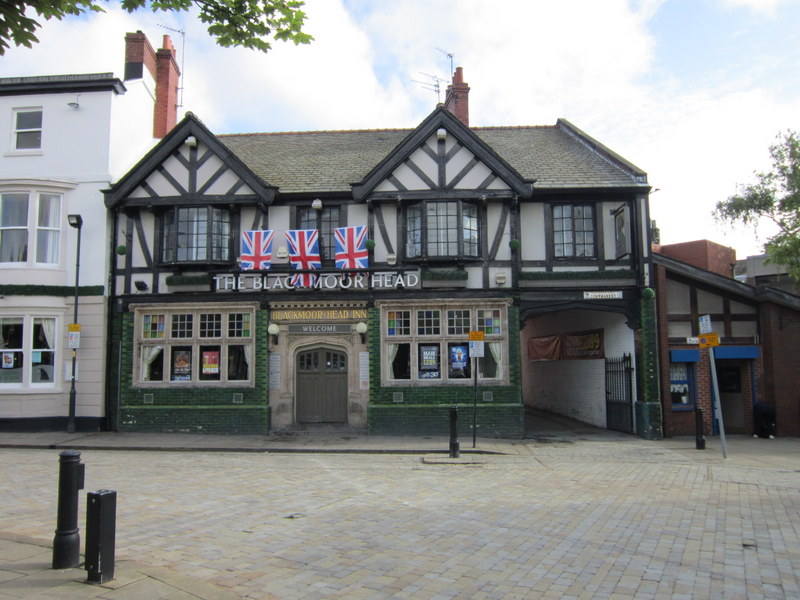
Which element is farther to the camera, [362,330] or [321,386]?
[321,386]

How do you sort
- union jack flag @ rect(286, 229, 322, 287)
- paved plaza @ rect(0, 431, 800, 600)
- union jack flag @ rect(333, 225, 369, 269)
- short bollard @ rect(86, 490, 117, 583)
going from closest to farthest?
short bollard @ rect(86, 490, 117, 583), paved plaza @ rect(0, 431, 800, 600), union jack flag @ rect(333, 225, 369, 269), union jack flag @ rect(286, 229, 322, 287)

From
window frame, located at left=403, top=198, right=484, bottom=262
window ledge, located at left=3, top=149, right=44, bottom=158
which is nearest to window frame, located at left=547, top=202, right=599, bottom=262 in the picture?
window frame, located at left=403, top=198, right=484, bottom=262

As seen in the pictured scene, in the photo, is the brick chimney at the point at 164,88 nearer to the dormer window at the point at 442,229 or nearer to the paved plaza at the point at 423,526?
the dormer window at the point at 442,229

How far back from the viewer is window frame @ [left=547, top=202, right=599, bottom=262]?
18.0 m

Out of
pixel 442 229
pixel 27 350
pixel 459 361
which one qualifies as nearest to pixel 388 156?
pixel 442 229

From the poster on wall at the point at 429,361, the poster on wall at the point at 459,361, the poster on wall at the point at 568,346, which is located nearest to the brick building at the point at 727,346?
the poster on wall at the point at 568,346

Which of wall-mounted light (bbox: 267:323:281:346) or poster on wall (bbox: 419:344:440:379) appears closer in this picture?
poster on wall (bbox: 419:344:440:379)

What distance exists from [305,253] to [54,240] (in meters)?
7.51

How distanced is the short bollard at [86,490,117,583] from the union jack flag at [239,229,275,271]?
1260cm

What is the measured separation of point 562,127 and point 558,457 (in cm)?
1328

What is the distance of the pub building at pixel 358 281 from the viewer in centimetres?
1764

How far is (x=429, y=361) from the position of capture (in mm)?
17750

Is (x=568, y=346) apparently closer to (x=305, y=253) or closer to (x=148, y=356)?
(x=305, y=253)

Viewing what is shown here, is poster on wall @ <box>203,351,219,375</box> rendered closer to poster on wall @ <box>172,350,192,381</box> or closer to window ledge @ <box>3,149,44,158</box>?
poster on wall @ <box>172,350,192,381</box>
